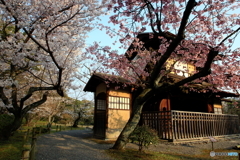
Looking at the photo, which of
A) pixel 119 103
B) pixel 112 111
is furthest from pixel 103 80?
pixel 112 111

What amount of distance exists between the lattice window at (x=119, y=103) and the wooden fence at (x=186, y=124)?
138 cm

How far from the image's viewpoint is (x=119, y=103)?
36.0 feet

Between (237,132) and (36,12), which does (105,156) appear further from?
(237,132)

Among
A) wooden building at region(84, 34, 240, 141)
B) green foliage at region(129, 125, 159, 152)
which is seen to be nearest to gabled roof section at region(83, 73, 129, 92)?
wooden building at region(84, 34, 240, 141)

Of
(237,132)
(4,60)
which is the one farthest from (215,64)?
(4,60)

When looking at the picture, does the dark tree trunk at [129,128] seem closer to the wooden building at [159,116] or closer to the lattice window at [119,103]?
the wooden building at [159,116]

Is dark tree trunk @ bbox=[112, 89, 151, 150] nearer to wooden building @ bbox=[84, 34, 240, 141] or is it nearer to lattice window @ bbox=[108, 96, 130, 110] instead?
wooden building @ bbox=[84, 34, 240, 141]

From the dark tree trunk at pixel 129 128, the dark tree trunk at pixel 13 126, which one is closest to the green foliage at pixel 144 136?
the dark tree trunk at pixel 129 128

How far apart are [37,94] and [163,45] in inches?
503

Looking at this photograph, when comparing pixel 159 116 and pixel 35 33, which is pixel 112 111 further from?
pixel 35 33

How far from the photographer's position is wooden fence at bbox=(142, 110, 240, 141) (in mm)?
9227

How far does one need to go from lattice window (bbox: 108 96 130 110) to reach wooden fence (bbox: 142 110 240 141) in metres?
1.38

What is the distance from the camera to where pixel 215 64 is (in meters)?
8.73

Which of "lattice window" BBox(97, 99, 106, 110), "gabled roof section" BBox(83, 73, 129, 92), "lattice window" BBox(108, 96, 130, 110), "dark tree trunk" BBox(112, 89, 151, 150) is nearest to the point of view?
"dark tree trunk" BBox(112, 89, 151, 150)
